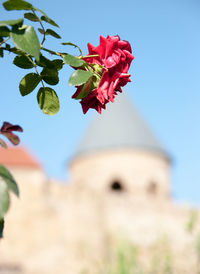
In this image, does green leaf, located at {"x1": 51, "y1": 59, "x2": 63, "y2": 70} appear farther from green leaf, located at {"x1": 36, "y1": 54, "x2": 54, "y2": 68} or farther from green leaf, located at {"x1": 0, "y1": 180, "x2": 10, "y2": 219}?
green leaf, located at {"x1": 0, "y1": 180, "x2": 10, "y2": 219}

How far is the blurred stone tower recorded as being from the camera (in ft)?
88.6

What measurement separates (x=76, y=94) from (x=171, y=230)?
18391 mm

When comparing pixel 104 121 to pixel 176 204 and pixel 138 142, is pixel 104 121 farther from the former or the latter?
pixel 176 204

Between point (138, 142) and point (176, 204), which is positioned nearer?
point (176, 204)

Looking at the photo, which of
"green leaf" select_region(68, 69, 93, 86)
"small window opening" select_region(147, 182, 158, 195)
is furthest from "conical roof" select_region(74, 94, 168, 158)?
"green leaf" select_region(68, 69, 93, 86)

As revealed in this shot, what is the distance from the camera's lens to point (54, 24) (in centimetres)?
100

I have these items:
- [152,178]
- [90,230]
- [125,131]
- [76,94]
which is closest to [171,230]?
[90,230]

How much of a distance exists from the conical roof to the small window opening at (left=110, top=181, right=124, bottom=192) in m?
2.11

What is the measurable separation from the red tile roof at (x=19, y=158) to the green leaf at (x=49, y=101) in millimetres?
20031

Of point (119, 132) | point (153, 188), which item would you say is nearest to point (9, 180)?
point (153, 188)

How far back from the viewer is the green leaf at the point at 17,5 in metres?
0.95

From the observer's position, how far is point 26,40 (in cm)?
93

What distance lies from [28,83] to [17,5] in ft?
0.85

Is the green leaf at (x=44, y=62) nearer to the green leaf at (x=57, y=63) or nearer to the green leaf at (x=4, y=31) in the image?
the green leaf at (x=57, y=63)
